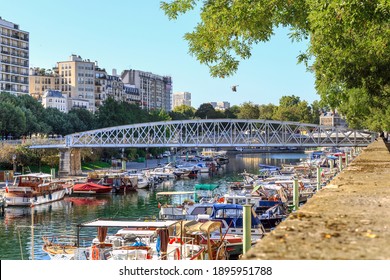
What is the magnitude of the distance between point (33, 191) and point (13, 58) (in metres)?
74.5

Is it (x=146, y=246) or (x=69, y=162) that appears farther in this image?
(x=69, y=162)

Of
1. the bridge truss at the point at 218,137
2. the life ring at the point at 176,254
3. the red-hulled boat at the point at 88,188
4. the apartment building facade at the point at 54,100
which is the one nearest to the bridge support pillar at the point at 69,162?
the bridge truss at the point at 218,137

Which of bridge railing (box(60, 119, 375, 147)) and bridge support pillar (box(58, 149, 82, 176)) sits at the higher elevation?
bridge railing (box(60, 119, 375, 147))

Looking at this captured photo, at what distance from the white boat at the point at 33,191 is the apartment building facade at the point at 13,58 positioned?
65705mm

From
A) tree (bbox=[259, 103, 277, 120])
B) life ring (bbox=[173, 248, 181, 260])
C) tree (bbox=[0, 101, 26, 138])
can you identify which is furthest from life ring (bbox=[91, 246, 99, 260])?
tree (bbox=[259, 103, 277, 120])

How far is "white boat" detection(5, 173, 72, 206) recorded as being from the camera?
5159 cm

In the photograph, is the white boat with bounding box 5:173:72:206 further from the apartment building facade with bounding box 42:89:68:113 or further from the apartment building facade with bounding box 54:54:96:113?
the apartment building facade with bounding box 54:54:96:113

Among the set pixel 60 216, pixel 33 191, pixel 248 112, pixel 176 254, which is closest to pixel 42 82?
pixel 248 112

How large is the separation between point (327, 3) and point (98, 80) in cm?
15395

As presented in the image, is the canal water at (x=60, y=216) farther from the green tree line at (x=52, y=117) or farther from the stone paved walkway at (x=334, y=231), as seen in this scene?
the green tree line at (x=52, y=117)

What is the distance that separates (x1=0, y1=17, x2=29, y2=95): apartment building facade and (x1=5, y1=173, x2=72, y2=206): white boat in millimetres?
65705

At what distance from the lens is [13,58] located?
399ft

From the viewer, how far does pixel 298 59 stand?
19453 millimetres

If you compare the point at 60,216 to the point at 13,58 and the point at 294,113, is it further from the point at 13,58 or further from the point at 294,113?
the point at 294,113
